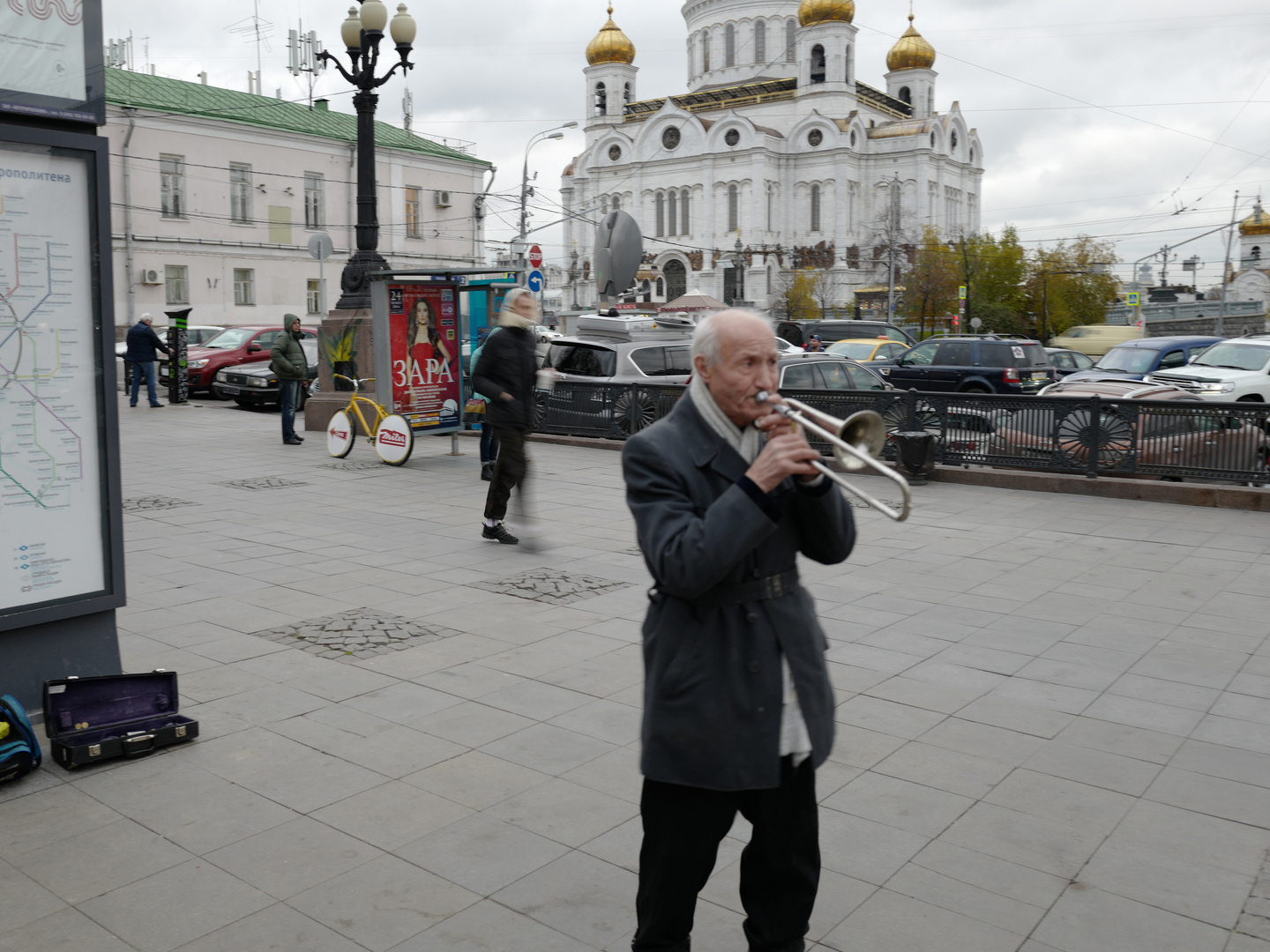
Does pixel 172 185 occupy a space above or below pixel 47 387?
above

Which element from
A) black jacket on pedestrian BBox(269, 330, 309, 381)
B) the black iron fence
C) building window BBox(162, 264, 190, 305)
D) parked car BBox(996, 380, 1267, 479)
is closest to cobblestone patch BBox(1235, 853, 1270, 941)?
the black iron fence

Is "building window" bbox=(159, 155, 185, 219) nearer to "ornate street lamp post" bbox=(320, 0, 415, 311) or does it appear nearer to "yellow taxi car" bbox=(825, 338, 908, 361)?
"yellow taxi car" bbox=(825, 338, 908, 361)

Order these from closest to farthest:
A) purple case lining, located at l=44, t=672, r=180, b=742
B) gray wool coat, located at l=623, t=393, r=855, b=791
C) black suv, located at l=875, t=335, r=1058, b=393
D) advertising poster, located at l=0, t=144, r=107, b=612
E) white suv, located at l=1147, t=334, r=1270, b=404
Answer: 1. gray wool coat, located at l=623, t=393, r=855, b=791
2. purple case lining, located at l=44, t=672, r=180, b=742
3. advertising poster, located at l=0, t=144, r=107, b=612
4. white suv, located at l=1147, t=334, r=1270, b=404
5. black suv, located at l=875, t=335, r=1058, b=393

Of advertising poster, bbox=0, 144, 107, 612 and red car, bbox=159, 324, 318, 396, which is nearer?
advertising poster, bbox=0, 144, 107, 612

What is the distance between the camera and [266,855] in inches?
145

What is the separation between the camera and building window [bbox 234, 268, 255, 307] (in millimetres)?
45000

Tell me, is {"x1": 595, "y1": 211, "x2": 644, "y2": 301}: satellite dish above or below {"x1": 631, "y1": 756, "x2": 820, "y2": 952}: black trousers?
above

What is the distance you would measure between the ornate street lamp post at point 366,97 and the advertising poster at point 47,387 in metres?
11.5

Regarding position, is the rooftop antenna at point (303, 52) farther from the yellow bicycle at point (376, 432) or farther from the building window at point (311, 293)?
the yellow bicycle at point (376, 432)

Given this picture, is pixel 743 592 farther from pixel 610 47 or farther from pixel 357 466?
pixel 610 47

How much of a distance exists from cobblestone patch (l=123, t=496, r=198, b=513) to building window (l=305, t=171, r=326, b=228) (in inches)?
1521

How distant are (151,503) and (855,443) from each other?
957 centimetres

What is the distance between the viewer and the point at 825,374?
53.3 feet

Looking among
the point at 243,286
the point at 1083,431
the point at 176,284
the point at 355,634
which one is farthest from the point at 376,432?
the point at 243,286
